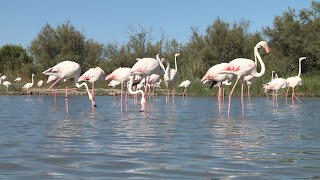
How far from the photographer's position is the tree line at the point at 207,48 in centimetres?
3806

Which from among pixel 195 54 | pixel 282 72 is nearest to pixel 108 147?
pixel 282 72

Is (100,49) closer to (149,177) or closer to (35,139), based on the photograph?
(35,139)

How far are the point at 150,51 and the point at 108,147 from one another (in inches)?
1550

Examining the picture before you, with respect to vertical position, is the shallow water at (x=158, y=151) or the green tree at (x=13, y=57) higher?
the green tree at (x=13, y=57)

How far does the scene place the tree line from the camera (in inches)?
1499

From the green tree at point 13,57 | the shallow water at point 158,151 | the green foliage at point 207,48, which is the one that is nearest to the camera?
the shallow water at point 158,151

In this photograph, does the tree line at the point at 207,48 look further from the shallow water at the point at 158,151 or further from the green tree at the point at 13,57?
the shallow water at the point at 158,151

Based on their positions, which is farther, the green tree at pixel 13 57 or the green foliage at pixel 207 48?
the green tree at pixel 13 57

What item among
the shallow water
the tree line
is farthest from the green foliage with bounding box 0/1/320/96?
the shallow water

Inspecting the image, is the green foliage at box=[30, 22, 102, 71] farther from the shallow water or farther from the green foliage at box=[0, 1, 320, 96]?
the shallow water

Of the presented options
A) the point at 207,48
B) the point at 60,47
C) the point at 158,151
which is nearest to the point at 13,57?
the point at 60,47

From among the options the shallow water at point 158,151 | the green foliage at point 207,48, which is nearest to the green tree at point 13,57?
the green foliage at point 207,48

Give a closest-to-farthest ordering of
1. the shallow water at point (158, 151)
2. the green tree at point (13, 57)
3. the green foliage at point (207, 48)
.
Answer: the shallow water at point (158, 151) < the green foliage at point (207, 48) < the green tree at point (13, 57)

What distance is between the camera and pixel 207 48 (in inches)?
1545
